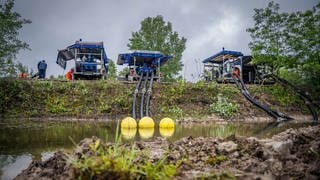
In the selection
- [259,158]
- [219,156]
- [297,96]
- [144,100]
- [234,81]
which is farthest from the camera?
[234,81]

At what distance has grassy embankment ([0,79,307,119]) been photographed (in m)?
21.3

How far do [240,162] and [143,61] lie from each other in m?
27.9

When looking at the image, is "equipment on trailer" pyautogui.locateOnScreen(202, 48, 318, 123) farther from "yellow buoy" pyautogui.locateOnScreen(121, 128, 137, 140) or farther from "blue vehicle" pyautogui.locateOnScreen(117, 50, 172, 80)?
"yellow buoy" pyautogui.locateOnScreen(121, 128, 137, 140)

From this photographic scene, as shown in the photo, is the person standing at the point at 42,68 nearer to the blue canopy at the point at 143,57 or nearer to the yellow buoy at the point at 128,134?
the blue canopy at the point at 143,57

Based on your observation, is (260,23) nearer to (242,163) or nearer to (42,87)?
(42,87)

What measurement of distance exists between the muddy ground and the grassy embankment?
15.4m

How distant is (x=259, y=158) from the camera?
5125 mm

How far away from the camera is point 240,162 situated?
5000mm

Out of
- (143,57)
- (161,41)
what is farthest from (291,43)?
(161,41)

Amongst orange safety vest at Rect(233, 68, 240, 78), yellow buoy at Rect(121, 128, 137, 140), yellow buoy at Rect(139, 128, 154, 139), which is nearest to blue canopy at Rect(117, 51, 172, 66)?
orange safety vest at Rect(233, 68, 240, 78)

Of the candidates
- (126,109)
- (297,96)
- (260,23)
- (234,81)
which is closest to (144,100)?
(126,109)

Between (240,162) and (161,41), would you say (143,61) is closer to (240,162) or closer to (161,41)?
(161,41)

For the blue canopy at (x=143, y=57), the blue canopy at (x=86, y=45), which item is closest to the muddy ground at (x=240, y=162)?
the blue canopy at (x=86, y=45)

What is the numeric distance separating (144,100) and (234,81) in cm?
993
